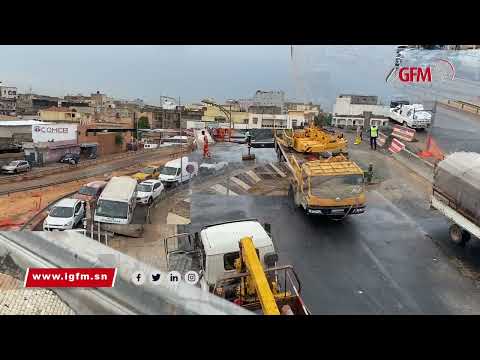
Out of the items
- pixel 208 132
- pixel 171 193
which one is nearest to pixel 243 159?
pixel 208 132

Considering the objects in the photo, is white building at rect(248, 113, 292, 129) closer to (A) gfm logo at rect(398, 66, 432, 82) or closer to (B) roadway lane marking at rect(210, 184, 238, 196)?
(B) roadway lane marking at rect(210, 184, 238, 196)

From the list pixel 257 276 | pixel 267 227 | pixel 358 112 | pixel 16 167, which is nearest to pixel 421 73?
pixel 358 112

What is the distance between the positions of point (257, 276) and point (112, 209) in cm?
192

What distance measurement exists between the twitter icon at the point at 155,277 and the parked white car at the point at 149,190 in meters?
1.07

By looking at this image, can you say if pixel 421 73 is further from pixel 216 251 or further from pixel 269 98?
pixel 216 251

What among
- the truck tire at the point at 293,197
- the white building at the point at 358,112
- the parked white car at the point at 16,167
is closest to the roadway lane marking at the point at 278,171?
the truck tire at the point at 293,197

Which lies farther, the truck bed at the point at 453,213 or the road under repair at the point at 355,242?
the truck bed at the point at 453,213

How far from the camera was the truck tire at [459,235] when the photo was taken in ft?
16.7

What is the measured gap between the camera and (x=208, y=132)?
5.07 metres

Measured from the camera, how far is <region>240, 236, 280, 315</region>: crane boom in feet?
11.3

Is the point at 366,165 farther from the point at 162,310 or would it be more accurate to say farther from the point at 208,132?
the point at 162,310

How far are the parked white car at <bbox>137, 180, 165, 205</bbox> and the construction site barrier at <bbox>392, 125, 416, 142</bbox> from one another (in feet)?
11.4

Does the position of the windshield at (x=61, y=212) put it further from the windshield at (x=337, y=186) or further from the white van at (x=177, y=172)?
the windshield at (x=337, y=186)
